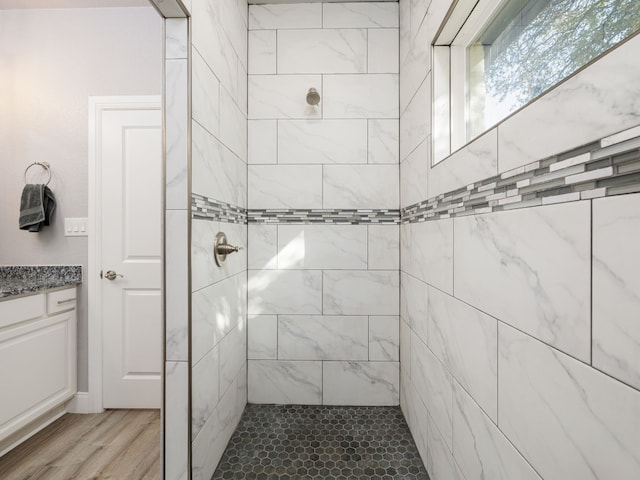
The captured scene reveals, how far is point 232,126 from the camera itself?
1.72 meters

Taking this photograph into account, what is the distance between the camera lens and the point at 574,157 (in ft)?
1.85

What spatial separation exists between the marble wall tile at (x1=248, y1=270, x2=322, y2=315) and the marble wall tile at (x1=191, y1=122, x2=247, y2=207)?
53 centimetres

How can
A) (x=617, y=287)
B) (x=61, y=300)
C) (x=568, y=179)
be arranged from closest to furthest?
(x=617, y=287) < (x=568, y=179) < (x=61, y=300)

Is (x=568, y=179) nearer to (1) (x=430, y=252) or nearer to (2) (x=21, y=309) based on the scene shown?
(1) (x=430, y=252)

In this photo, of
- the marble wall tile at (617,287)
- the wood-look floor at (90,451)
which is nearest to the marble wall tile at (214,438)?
the wood-look floor at (90,451)

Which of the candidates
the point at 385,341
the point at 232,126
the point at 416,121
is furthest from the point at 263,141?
the point at 385,341

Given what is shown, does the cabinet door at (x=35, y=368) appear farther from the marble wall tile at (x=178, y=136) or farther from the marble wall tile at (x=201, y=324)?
the marble wall tile at (x=178, y=136)

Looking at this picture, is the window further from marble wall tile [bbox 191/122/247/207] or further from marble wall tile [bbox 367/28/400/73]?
marble wall tile [bbox 191/122/247/207]

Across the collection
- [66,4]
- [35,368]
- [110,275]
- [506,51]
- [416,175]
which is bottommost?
[35,368]

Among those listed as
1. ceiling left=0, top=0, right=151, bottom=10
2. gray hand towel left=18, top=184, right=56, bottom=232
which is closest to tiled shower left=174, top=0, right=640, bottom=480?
ceiling left=0, top=0, right=151, bottom=10

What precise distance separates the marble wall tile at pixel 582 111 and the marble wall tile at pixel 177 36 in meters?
1.21

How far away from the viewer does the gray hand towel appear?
79.0 inches

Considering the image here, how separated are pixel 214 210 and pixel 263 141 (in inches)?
31.1

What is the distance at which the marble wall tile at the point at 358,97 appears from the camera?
2.01 meters
